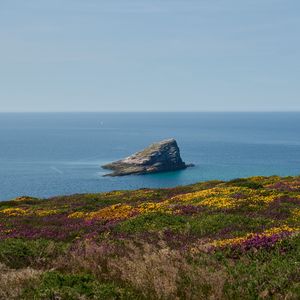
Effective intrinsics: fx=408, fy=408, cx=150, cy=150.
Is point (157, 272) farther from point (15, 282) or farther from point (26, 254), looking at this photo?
point (26, 254)

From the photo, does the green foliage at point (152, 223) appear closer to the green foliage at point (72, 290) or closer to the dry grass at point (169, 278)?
the dry grass at point (169, 278)

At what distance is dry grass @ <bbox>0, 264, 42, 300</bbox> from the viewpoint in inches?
371

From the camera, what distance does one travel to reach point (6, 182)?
139 metres

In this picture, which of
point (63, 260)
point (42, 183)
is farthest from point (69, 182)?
point (63, 260)

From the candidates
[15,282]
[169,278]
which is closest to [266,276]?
[169,278]

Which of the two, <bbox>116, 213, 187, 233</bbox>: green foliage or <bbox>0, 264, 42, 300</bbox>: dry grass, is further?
<bbox>116, 213, 187, 233</bbox>: green foliage

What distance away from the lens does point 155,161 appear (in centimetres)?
16762

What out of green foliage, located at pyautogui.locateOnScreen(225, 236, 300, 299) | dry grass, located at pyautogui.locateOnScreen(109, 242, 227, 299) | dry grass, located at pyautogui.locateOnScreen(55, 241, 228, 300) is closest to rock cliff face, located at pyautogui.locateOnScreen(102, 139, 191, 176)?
dry grass, located at pyautogui.locateOnScreen(55, 241, 228, 300)

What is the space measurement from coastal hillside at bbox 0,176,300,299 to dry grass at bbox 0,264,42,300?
0.08ft

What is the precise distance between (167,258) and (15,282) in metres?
4.19

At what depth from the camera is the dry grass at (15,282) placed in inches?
371

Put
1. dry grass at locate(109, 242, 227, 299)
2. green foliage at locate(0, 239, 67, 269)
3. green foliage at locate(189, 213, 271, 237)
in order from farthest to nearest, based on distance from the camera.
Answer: green foliage at locate(189, 213, 271, 237) → green foliage at locate(0, 239, 67, 269) → dry grass at locate(109, 242, 227, 299)

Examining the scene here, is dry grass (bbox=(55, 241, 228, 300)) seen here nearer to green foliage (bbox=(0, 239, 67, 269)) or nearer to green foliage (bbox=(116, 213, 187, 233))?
green foliage (bbox=(0, 239, 67, 269))

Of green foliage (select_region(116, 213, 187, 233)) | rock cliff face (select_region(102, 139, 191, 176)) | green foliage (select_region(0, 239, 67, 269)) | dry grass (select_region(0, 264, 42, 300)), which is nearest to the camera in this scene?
dry grass (select_region(0, 264, 42, 300))
